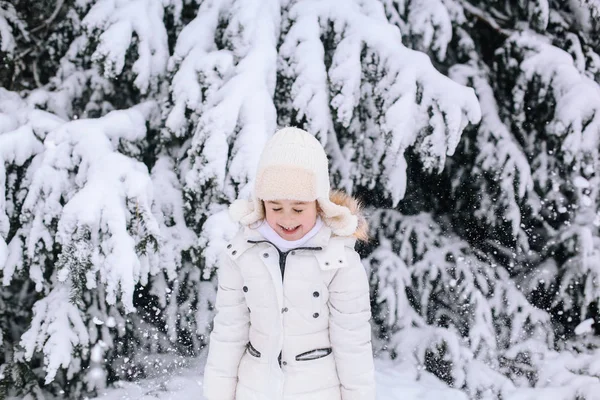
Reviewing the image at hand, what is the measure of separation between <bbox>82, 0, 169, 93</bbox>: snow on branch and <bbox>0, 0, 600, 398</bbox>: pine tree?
1cm

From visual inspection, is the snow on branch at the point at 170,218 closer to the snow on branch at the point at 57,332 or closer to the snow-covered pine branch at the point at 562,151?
the snow on branch at the point at 57,332

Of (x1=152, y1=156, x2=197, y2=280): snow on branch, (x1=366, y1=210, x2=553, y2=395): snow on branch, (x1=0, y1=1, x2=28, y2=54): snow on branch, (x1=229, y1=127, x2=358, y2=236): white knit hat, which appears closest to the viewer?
(x1=229, y1=127, x2=358, y2=236): white knit hat

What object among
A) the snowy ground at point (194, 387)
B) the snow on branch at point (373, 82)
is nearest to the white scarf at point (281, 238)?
the snow on branch at point (373, 82)

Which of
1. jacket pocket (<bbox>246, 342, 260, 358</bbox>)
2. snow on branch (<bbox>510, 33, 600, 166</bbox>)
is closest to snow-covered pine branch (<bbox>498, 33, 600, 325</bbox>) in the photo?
snow on branch (<bbox>510, 33, 600, 166</bbox>)

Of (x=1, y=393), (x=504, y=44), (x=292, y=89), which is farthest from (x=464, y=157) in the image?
(x=1, y=393)

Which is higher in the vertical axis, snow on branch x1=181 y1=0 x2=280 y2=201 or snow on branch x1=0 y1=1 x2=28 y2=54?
snow on branch x1=0 y1=1 x2=28 y2=54

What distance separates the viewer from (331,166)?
3.82m

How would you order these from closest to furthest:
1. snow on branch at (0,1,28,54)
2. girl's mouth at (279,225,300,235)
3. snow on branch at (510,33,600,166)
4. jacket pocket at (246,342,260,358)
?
girl's mouth at (279,225,300,235) → jacket pocket at (246,342,260,358) → snow on branch at (510,33,600,166) → snow on branch at (0,1,28,54)

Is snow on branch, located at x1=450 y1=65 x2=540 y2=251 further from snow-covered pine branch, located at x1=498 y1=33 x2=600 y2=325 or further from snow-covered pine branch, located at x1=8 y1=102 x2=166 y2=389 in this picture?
snow-covered pine branch, located at x1=8 y1=102 x2=166 y2=389

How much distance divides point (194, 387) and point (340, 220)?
2.44 m

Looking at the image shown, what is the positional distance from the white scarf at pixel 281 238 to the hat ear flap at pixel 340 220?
0.06 m

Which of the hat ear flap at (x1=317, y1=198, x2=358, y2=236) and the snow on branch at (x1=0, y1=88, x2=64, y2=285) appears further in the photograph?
the snow on branch at (x1=0, y1=88, x2=64, y2=285)

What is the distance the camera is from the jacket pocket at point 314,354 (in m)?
2.02

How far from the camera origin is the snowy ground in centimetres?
372
